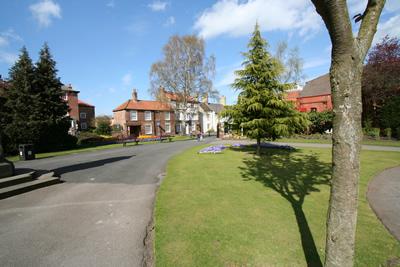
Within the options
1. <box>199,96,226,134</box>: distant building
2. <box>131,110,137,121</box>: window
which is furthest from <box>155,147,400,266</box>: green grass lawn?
<box>199,96,226,134</box>: distant building

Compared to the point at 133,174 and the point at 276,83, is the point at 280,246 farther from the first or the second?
the point at 276,83

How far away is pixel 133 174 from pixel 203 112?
172 ft

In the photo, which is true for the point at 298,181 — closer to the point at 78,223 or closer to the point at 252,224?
the point at 252,224

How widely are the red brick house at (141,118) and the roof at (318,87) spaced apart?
24.3 metres

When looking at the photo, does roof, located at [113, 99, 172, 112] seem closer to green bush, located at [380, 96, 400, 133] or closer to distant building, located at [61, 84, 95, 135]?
distant building, located at [61, 84, 95, 135]

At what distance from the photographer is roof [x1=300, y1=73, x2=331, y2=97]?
1306 inches

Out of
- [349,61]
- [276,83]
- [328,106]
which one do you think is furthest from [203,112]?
[349,61]

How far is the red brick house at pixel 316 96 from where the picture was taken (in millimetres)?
32406


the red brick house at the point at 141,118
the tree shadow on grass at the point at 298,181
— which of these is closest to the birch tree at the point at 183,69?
the red brick house at the point at 141,118

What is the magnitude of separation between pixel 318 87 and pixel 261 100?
25.6 meters

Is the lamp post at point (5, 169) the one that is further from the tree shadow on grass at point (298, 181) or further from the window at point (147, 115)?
the window at point (147, 115)

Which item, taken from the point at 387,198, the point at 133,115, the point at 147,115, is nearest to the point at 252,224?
the point at 387,198

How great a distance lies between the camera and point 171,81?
116ft

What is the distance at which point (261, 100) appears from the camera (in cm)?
1443
